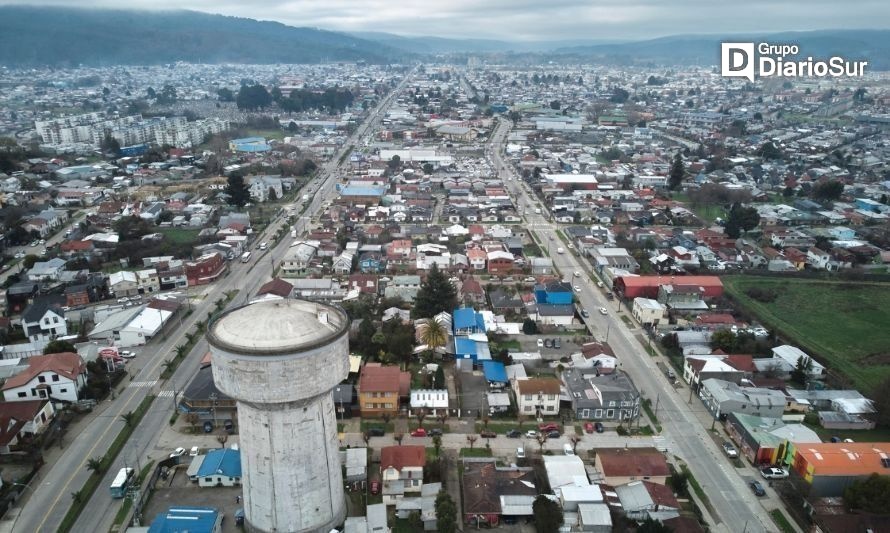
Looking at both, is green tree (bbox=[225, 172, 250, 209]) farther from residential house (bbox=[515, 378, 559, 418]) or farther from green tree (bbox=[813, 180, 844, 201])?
green tree (bbox=[813, 180, 844, 201])

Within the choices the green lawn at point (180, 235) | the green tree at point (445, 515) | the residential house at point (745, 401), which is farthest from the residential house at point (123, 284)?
the residential house at point (745, 401)

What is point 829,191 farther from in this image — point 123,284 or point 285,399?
point 123,284

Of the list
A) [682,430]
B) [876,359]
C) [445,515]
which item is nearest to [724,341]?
[682,430]

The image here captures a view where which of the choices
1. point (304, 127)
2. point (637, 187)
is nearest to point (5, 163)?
point (304, 127)

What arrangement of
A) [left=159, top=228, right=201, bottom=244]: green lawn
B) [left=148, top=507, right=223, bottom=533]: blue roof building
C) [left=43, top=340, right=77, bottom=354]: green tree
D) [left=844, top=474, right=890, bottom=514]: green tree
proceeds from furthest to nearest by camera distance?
1. [left=159, top=228, right=201, bottom=244]: green lawn
2. [left=43, top=340, right=77, bottom=354]: green tree
3. [left=844, top=474, right=890, bottom=514]: green tree
4. [left=148, top=507, right=223, bottom=533]: blue roof building

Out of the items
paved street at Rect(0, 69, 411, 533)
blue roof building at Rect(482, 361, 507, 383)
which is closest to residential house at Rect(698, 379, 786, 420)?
blue roof building at Rect(482, 361, 507, 383)

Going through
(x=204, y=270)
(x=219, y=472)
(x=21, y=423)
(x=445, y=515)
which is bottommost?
(x=445, y=515)
